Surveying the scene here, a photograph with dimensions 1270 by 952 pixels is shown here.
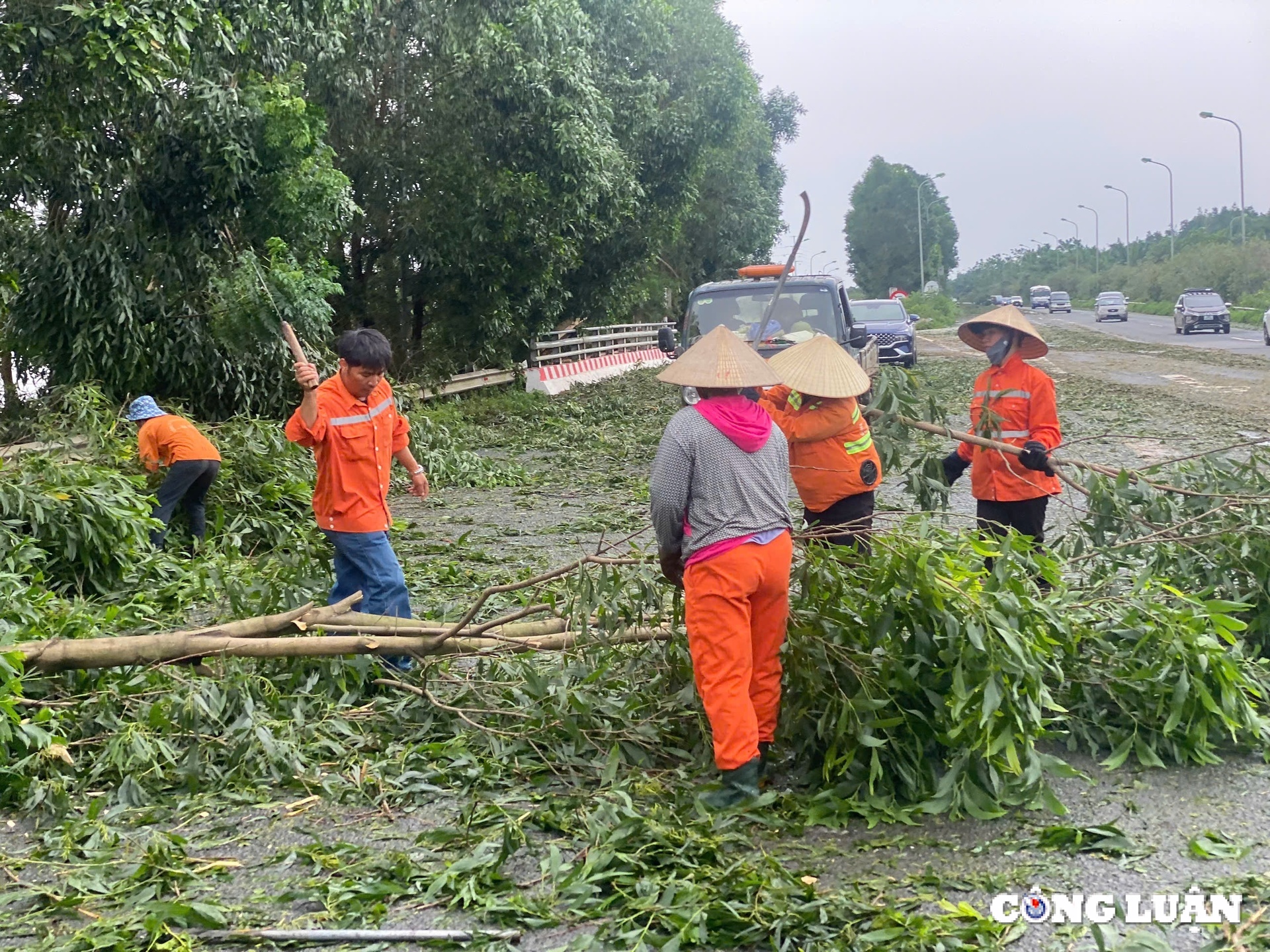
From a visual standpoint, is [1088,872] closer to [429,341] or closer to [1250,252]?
[429,341]

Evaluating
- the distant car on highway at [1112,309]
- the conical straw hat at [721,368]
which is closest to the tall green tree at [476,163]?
the conical straw hat at [721,368]

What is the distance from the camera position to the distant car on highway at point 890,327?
28.7 meters

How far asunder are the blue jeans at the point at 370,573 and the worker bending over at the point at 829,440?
7.02ft

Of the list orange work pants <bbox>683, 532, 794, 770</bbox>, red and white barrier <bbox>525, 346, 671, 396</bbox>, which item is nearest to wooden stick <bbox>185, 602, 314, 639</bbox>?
orange work pants <bbox>683, 532, 794, 770</bbox>

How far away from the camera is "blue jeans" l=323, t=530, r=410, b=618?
21.3ft

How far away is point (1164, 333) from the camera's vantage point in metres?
47.3

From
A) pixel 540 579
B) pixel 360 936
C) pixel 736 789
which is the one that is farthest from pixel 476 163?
pixel 360 936

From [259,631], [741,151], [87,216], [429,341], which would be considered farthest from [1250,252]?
[259,631]

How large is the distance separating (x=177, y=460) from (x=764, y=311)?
23.2ft

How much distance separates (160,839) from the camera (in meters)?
4.38

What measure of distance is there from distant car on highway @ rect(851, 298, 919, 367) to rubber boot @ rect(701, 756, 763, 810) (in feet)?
74.7

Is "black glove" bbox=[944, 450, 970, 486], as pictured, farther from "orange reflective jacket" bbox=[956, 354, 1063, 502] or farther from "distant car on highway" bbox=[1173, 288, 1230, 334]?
"distant car on highway" bbox=[1173, 288, 1230, 334]

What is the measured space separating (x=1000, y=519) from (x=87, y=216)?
1009 cm

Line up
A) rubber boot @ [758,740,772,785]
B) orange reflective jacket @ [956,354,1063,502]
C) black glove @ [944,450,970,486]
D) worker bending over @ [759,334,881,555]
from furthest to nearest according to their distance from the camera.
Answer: black glove @ [944,450,970,486]
orange reflective jacket @ [956,354,1063,502]
worker bending over @ [759,334,881,555]
rubber boot @ [758,740,772,785]
